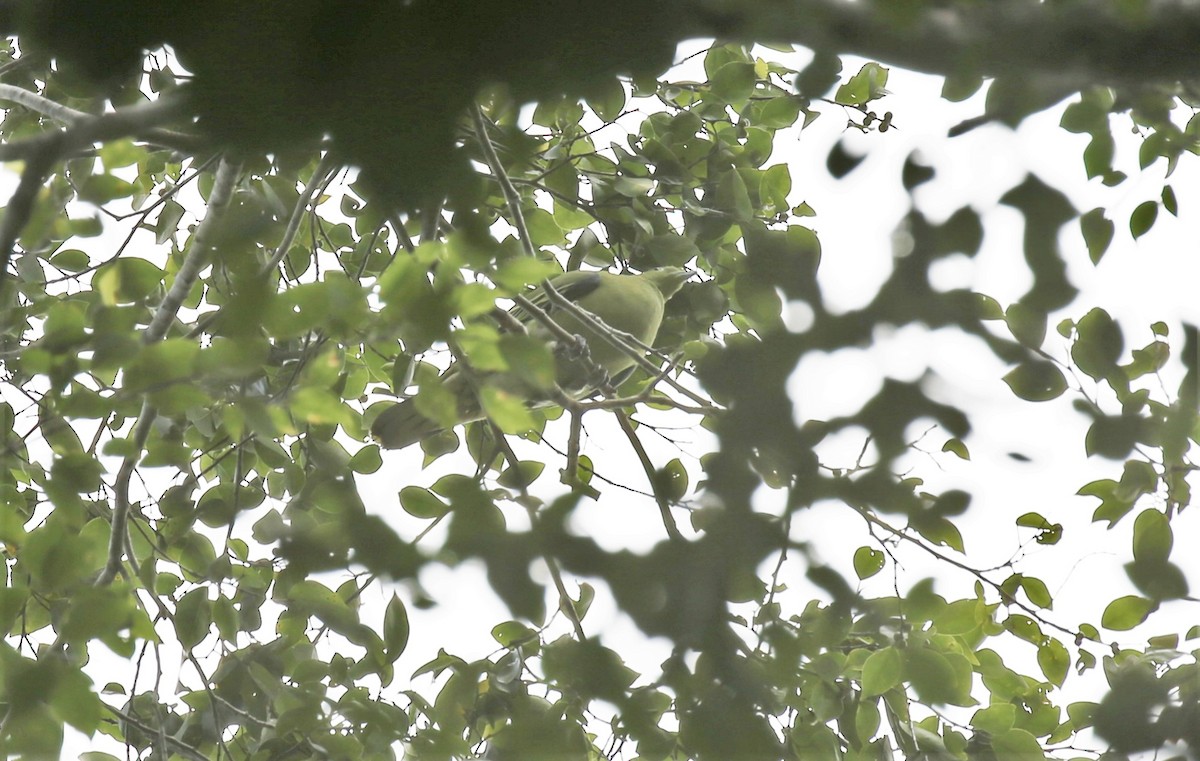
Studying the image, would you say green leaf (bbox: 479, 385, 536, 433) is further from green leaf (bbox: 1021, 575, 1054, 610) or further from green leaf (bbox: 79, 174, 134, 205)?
green leaf (bbox: 1021, 575, 1054, 610)

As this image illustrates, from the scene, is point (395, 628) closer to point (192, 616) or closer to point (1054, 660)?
point (192, 616)

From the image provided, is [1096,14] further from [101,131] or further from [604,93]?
[101,131]

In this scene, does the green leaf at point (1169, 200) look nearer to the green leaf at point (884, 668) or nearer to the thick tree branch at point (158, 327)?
the green leaf at point (884, 668)

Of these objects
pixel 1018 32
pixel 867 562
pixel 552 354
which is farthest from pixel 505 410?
pixel 867 562

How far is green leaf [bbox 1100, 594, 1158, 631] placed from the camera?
5.67 ft

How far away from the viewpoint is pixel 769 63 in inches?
A: 120

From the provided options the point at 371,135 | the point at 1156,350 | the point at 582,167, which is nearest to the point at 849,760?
the point at 1156,350

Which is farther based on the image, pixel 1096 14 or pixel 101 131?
pixel 101 131

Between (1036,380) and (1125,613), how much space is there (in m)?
0.80

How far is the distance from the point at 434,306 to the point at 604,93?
1.24ft

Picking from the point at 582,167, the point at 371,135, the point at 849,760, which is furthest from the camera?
the point at 582,167

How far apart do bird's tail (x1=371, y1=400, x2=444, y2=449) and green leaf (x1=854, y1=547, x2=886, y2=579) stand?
4.63 feet

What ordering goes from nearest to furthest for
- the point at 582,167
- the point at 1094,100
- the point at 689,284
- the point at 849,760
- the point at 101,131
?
the point at 101,131
the point at 1094,100
the point at 849,760
the point at 582,167
the point at 689,284

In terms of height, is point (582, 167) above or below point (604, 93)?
above
